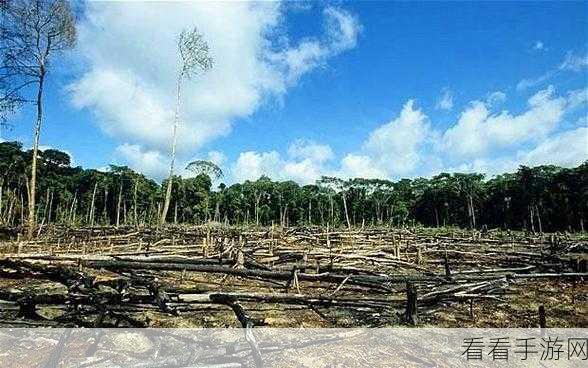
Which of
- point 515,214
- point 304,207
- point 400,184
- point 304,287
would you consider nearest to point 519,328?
point 304,287

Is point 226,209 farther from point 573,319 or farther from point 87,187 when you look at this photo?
point 573,319

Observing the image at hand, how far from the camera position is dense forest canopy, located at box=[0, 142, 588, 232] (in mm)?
45938

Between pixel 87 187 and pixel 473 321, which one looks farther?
pixel 87 187

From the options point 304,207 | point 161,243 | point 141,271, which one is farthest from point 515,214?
point 141,271

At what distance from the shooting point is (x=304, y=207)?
221 ft

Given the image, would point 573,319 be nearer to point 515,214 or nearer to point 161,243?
point 161,243

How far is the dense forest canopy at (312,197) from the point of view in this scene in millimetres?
45938

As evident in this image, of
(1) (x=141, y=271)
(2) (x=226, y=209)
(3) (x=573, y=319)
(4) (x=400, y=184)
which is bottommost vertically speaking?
(3) (x=573, y=319)

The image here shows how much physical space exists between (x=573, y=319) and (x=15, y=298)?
8.07 metres

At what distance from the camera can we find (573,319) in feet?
22.2

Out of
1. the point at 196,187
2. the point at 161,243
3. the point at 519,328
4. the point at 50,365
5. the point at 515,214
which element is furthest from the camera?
the point at 196,187

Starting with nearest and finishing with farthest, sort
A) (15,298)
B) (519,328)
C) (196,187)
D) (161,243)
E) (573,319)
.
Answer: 1. (15,298)
2. (519,328)
3. (573,319)
4. (161,243)
5. (196,187)

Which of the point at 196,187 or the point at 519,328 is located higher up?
the point at 196,187

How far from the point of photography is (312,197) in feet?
219
